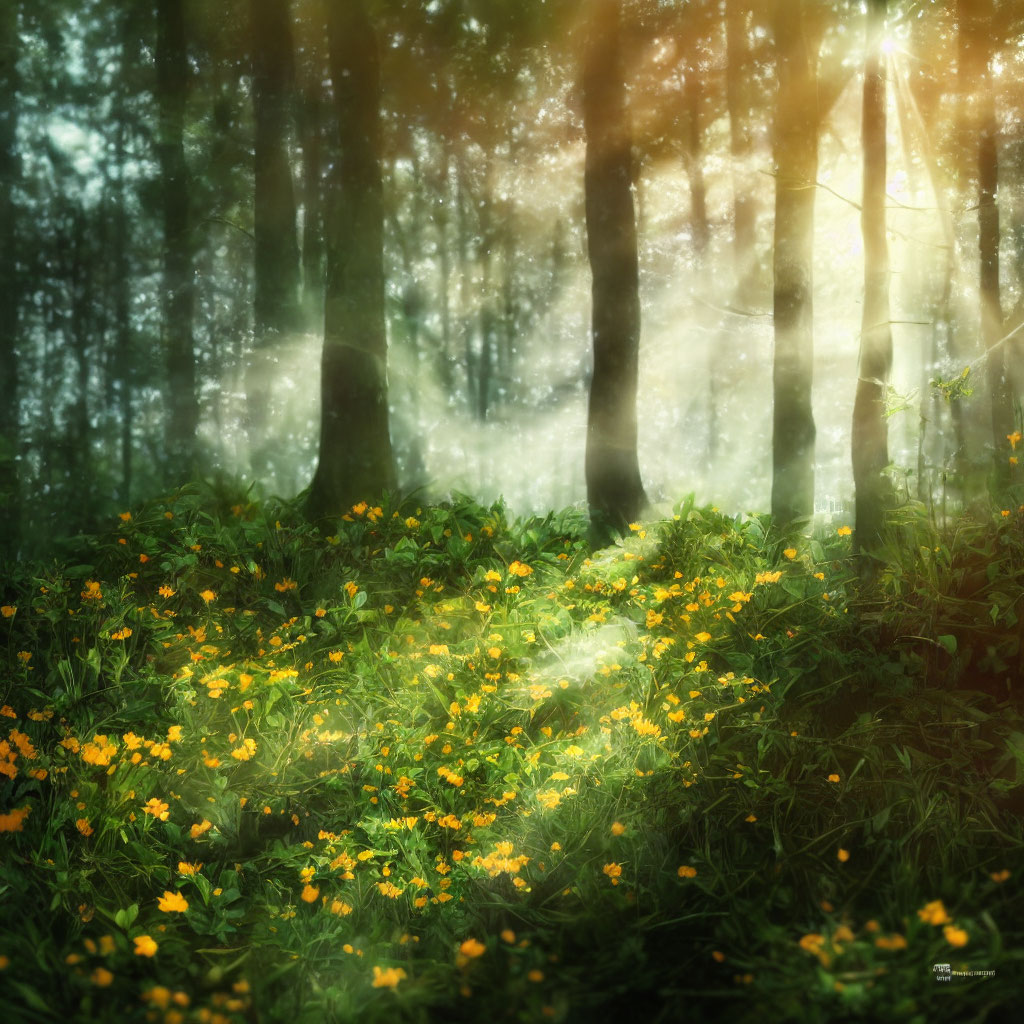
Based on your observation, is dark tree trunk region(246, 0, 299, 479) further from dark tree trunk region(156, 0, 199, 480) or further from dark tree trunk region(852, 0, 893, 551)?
dark tree trunk region(852, 0, 893, 551)

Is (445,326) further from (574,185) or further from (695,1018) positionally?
(695,1018)

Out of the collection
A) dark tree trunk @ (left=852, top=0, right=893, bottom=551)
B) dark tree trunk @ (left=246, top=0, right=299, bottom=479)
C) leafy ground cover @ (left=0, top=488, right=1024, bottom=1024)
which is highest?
dark tree trunk @ (left=246, top=0, right=299, bottom=479)

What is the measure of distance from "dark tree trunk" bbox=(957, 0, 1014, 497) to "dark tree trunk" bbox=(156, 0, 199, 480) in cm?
798

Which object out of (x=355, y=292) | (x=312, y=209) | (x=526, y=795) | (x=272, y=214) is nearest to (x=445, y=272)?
(x=312, y=209)

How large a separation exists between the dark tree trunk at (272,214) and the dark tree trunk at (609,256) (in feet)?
11.5

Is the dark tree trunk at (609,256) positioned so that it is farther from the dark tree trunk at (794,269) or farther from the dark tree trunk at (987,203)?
the dark tree trunk at (987,203)

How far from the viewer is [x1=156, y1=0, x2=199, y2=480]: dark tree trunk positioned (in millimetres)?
9406

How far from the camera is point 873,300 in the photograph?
5.36 m

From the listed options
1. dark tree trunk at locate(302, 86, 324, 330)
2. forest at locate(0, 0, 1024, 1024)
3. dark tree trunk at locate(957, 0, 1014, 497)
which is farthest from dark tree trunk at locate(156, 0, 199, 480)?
dark tree trunk at locate(957, 0, 1014, 497)

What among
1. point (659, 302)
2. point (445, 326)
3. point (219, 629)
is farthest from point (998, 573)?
point (445, 326)

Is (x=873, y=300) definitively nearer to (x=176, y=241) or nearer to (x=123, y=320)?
(x=176, y=241)

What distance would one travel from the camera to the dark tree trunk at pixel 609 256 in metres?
7.33

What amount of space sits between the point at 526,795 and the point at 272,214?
8.22m

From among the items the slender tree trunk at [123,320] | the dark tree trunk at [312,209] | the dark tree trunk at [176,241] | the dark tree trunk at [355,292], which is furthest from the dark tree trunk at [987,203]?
the slender tree trunk at [123,320]
